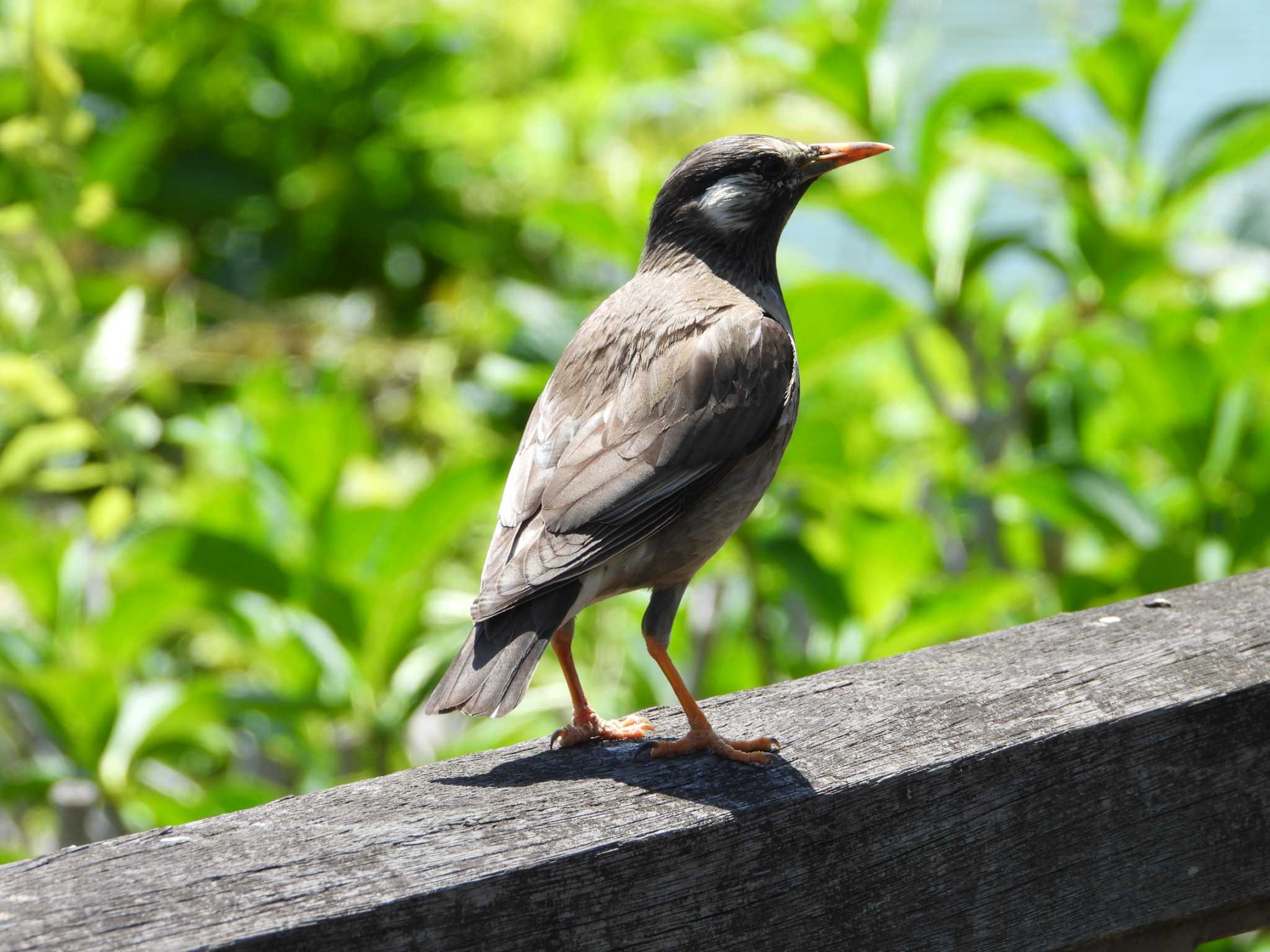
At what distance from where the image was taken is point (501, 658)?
1.93 metres

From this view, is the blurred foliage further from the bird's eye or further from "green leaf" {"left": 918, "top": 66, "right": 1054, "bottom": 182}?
the bird's eye

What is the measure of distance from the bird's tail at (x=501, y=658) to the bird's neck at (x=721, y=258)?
0.78 meters

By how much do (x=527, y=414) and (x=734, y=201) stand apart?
4.64 feet

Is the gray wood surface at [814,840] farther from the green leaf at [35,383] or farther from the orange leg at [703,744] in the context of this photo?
the green leaf at [35,383]

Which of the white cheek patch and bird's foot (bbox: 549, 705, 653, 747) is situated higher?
the white cheek patch

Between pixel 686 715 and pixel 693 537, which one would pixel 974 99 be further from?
pixel 686 715

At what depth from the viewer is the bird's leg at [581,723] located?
2080mm

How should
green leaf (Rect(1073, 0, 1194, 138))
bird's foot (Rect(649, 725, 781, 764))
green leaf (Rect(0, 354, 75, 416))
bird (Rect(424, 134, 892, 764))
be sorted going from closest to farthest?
bird's foot (Rect(649, 725, 781, 764)), bird (Rect(424, 134, 892, 764)), green leaf (Rect(0, 354, 75, 416)), green leaf (Rect(1073, 0, 1194, 138))

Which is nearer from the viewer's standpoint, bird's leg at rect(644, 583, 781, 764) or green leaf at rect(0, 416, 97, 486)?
bird's leg at rect(644, 583, 781, 764)

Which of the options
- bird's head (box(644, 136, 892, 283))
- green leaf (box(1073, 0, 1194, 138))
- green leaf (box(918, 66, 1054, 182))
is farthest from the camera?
green leaf (box(1073, 0, 1194, 138))

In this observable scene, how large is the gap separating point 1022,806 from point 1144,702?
0.24 meters

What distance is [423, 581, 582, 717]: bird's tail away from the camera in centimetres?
185

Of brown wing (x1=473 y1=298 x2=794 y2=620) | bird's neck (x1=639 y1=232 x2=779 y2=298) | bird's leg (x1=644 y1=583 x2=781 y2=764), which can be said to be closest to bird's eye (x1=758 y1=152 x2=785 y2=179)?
bird's neck (x1=639 y1=232 x2=779 y2=298)

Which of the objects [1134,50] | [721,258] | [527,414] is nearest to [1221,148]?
[1134,50]
